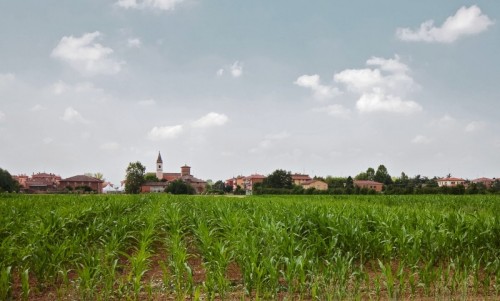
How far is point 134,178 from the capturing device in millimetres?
118000

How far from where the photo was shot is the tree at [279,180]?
10525 centimetres

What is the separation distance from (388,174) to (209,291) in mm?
164722

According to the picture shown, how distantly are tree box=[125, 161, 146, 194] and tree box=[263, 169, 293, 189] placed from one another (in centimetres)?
4049

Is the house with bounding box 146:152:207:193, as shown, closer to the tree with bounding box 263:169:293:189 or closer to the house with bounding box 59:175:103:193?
the house with bounding box 59:175:103:193

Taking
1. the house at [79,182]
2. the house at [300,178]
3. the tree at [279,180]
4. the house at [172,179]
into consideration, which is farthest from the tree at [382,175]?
the house at [79,182]

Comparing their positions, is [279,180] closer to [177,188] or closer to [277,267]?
[177,188]

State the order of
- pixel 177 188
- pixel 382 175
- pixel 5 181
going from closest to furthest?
pixel 5 181 < pixel 177 188 < pixel 382 175

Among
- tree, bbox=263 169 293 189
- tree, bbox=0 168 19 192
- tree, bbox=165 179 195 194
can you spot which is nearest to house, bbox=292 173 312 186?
tree, bbox=263 169 293 189

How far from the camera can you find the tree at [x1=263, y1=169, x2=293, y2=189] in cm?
10525

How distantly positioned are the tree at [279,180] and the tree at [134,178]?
133 ft

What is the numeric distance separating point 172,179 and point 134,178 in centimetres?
5906

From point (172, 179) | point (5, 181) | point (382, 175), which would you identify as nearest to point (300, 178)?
point (382, 175)

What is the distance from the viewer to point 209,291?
6039 mm

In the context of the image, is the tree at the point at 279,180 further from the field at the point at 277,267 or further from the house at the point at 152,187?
the field at the point at 277,267
